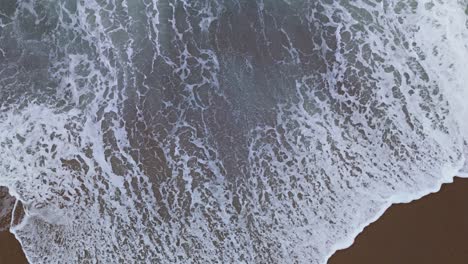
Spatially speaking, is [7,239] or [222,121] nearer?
[7,239]

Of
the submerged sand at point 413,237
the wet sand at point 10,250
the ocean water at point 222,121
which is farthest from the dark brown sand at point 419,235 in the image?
the wet sand at point 10,250

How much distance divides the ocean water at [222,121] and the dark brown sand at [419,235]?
0.37 feet

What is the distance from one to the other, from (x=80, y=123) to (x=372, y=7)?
10.6 feet

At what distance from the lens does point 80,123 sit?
4.30 m

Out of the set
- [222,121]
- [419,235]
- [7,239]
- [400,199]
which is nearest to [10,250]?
[7,239]

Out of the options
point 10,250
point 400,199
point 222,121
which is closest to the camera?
point 10,250

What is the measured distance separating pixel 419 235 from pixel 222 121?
2114mm

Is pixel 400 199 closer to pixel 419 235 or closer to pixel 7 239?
pixel 419 235

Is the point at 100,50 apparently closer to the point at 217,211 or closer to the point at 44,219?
the point at 44,219

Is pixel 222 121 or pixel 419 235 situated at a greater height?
pixel 222 121

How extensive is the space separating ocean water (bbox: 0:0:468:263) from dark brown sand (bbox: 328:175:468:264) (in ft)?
0.37

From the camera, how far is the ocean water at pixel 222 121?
4008 millimetres

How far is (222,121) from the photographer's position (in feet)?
14.4

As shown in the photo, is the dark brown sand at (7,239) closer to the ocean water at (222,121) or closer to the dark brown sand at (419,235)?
the ocean water at (222,121)
